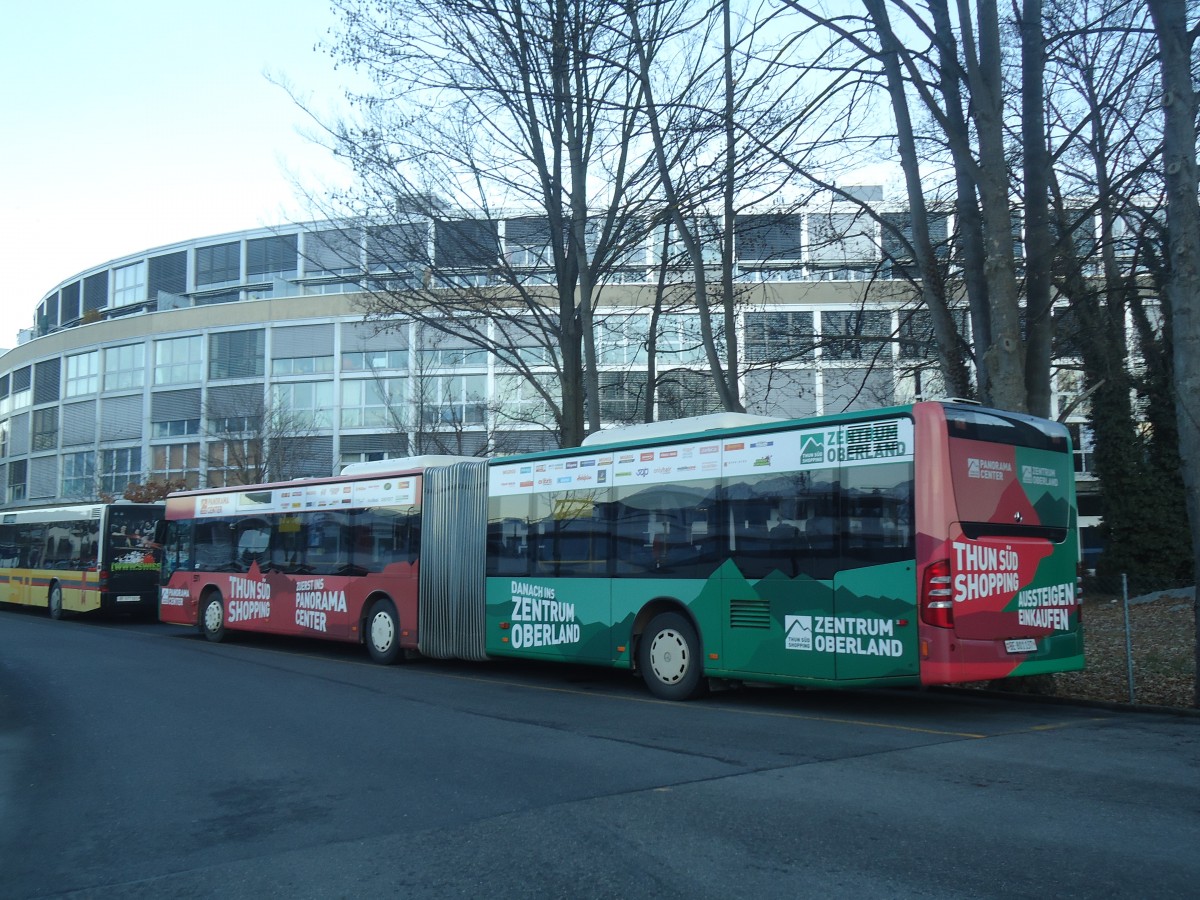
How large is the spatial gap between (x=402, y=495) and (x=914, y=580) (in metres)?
9.07

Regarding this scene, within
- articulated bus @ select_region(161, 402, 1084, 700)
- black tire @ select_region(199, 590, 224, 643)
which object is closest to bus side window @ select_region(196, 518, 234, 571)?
black tire @ select_region(199, 590, 224, 643)

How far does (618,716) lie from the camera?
10.7 meters

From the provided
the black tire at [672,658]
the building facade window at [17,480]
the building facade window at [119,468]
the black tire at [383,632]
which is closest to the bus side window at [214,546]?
the black tire at [383,632]

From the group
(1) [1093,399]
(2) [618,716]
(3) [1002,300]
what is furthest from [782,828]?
(1) [1093,399]

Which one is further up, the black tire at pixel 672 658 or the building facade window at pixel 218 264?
the building facade window at pixel 218 264

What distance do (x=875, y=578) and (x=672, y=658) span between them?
290 centimetres

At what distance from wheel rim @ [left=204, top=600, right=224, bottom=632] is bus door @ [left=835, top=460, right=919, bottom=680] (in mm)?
14150

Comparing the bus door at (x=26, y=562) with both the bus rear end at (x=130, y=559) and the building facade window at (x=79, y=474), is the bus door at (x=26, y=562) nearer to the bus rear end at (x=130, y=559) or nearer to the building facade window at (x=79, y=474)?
the bus rear end at (x=130, y=559)

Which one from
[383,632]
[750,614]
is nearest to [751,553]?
[750,614]

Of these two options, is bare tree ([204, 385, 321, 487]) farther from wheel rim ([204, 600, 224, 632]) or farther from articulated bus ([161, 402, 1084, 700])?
articulated bus ([161, 402, 1084, 700])

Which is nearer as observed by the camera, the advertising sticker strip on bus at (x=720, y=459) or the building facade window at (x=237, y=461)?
the advertising sticker strip on bus at (x=720, y=459)

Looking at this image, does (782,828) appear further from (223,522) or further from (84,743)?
(223,522)

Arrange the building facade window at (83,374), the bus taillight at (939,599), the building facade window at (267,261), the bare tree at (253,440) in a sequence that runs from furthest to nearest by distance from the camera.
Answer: the building facade window at (83,374) → the building facade window at (267,261) → the bare tree at (253,440) → the bus taillight at (939,599)

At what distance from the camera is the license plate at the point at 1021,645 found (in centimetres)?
1005
